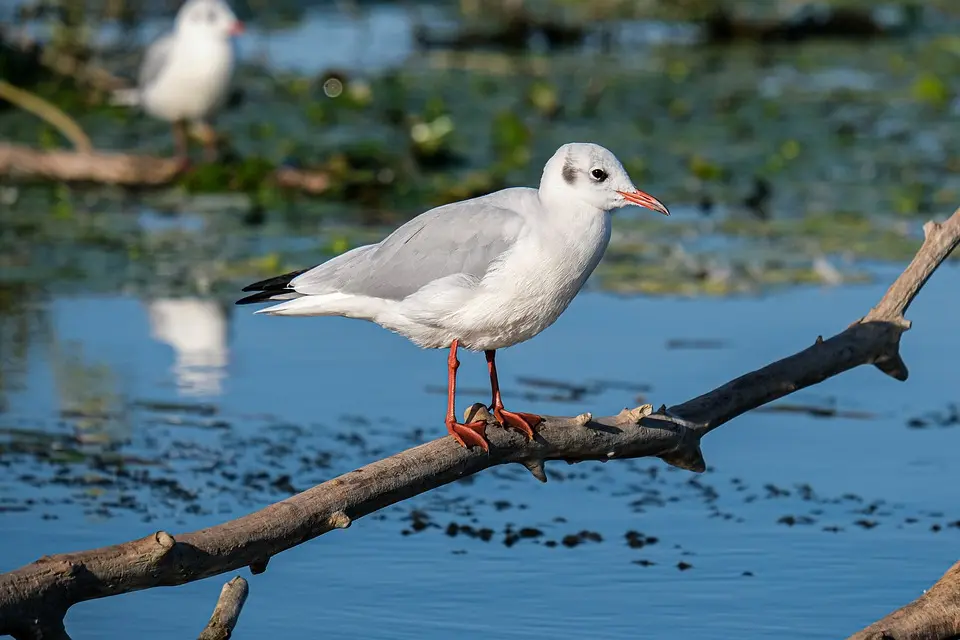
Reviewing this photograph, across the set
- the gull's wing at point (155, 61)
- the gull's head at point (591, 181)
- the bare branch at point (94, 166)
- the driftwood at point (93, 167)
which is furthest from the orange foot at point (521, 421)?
the gull's wing at point (155, 61)

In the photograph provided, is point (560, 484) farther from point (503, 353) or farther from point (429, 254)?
point (503, 353)

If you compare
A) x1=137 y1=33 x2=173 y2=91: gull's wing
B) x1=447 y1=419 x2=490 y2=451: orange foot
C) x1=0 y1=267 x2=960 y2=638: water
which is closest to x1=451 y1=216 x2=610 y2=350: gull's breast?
x1=447 y1=419 x2=490 y2=451: orange foot

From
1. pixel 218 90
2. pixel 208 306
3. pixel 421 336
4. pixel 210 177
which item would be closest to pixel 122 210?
pixel 210 177

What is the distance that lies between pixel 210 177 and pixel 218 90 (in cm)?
102

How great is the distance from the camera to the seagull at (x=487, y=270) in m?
4.83

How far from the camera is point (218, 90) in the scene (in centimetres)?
1223

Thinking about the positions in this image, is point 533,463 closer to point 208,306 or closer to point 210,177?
point 208,306

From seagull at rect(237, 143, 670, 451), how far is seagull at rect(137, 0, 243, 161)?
709 cm

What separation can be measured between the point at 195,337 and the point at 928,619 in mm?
4742

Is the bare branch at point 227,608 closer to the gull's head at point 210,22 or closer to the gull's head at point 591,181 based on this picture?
the gull's head at point 591,181

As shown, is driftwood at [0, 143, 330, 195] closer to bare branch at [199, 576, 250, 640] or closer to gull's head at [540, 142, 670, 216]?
gull's head at [540, 142, 670, 216]

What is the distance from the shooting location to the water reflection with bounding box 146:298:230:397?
7730 mm

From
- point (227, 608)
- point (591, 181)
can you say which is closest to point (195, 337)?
point (591, 181)

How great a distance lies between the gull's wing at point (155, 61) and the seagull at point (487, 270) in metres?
7.61
